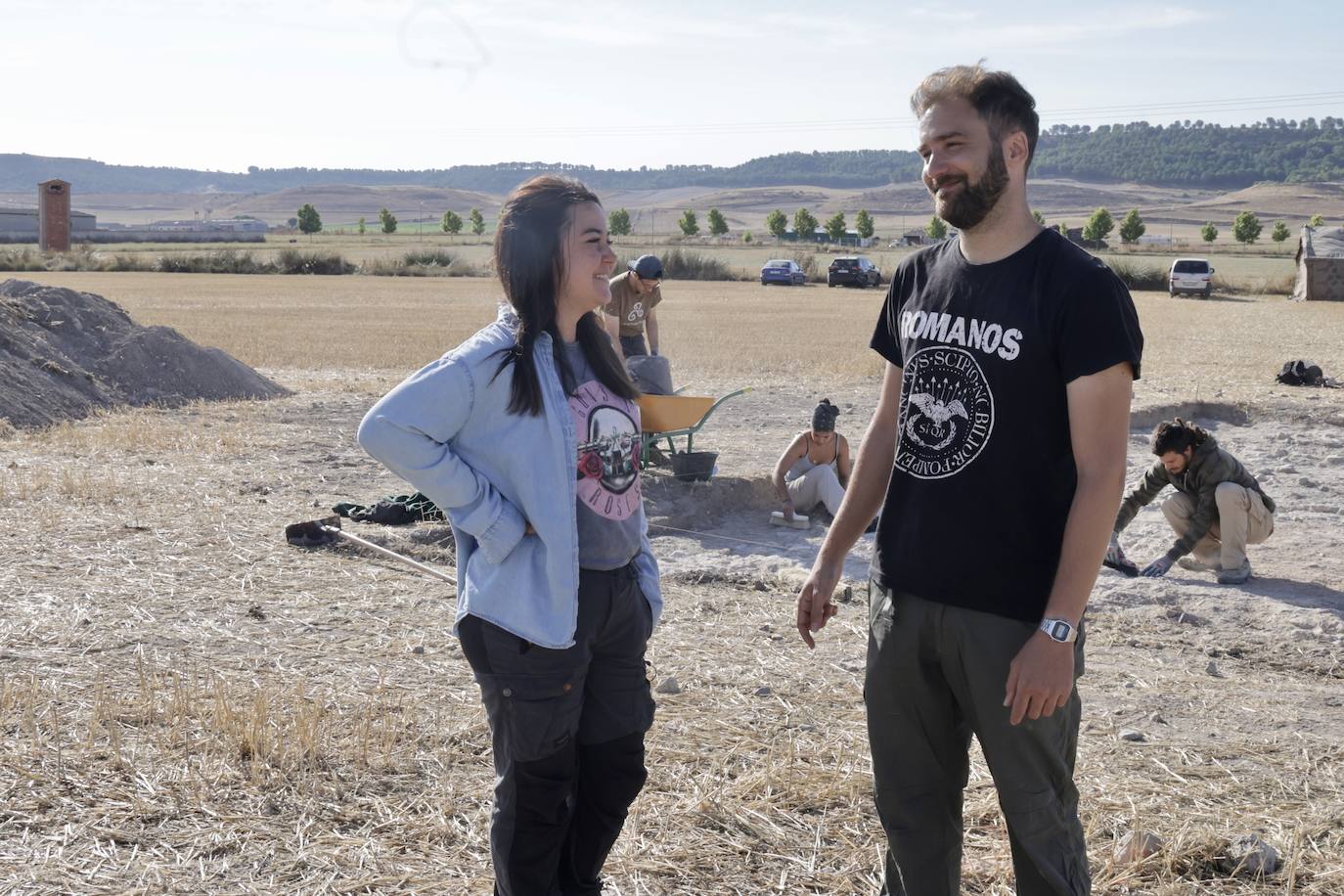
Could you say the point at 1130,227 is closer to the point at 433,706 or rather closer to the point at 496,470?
the point at 433,706

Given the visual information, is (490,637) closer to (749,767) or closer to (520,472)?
(520,472)

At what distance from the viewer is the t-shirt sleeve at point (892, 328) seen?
2.94 m

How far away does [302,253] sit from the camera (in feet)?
190

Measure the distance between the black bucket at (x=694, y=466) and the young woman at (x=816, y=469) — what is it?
2.21ft

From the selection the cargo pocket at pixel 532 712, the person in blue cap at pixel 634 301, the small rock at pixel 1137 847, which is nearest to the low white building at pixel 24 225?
the person in blue cap at pixel 634 301

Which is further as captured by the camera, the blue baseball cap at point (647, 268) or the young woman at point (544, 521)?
the blue baseball cap at point (647, 268)

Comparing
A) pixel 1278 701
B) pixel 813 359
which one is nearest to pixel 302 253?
pixel 813 359

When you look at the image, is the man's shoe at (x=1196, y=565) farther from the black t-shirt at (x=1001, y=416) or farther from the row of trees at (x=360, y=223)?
the row of trees at (x=360, y=223)

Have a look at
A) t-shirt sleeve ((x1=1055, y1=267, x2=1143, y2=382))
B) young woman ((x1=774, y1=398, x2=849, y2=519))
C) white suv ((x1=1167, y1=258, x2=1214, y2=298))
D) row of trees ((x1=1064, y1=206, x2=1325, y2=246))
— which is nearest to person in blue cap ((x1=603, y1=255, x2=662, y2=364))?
young woman ((x1=774, y1=398, x2=849, y2=519))

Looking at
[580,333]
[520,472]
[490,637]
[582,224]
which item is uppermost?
[582,224]

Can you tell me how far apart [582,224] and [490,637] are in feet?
3.17

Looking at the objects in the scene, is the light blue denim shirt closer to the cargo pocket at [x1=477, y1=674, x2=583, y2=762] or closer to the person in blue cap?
the cargo pocket at [x1=477, y1=674, x2=583, y2=762]

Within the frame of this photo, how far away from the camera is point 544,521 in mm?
2752

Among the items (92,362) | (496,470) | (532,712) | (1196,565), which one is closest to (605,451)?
(496,470)
